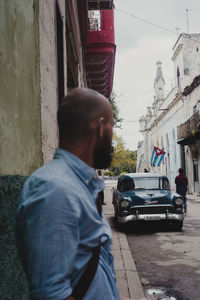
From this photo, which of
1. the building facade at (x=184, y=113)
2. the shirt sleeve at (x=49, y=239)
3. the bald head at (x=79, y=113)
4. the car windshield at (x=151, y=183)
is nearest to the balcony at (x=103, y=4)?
the car windshield at (x=151, y=183)

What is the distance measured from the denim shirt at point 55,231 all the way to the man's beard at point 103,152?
165 mm

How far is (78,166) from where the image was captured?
1.34 metres

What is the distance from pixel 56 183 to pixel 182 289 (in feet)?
14.4

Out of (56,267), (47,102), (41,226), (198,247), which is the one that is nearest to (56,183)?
(41,226)

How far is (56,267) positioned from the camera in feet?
3.71

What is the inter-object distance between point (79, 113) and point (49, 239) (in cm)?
48

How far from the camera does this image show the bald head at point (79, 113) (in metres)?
1.37

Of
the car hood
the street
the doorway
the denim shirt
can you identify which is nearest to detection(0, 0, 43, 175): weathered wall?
the denim shirt

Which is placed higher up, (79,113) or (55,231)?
(79,113)

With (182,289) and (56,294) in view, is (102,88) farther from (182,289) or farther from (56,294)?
(56,294)

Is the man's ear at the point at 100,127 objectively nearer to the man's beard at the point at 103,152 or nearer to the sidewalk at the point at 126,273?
the man's beard at the point at 103,152

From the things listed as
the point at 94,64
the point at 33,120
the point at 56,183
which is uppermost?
the point at 94,64

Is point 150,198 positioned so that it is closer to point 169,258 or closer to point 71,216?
point 169,258

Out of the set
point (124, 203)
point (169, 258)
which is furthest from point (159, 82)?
point (169, 258)
